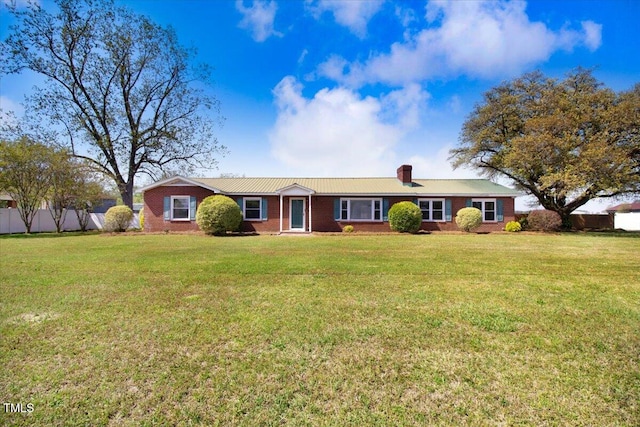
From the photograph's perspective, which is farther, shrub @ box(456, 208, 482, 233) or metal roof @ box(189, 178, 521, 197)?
metal roof @ box(189, 178, 521, 197)

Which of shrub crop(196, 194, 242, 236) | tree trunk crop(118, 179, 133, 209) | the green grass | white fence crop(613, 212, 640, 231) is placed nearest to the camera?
the green grass

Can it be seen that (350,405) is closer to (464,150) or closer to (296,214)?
(296,214)

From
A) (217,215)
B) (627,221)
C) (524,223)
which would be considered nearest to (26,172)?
(217,215)

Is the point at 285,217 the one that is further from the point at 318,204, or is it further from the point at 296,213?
the point at 318,204

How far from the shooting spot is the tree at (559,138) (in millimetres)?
17984

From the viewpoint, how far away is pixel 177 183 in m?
20.0

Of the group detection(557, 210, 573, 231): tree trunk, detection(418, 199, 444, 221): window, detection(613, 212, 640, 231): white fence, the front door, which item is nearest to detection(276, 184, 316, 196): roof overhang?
the front door

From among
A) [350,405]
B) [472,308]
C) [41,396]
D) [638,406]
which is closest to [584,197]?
[472,308]

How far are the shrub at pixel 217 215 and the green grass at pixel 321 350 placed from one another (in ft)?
34.5

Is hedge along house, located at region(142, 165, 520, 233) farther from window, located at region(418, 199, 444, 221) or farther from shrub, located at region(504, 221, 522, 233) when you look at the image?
shrub, located at region(504, 221, 522, 233)

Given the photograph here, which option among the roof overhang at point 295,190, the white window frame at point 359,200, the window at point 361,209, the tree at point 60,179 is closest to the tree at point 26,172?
the tree at point 60,179

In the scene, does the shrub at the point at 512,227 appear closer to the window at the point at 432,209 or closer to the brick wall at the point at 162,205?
the window at the point at 432,209

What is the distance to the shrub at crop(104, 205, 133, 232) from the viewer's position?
64.6 ft

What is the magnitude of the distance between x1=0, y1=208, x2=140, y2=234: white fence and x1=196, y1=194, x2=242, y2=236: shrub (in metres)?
15.9
